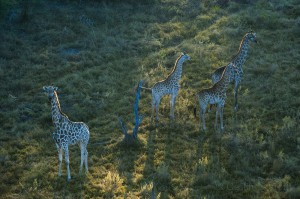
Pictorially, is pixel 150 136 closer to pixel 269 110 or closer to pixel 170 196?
pixel 170 196

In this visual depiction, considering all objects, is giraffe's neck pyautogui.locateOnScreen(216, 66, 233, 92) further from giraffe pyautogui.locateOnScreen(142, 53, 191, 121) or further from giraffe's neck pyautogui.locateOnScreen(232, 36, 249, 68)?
giraffe's neck pyautogui.locateOnScreen(232, 36, 249, 68)

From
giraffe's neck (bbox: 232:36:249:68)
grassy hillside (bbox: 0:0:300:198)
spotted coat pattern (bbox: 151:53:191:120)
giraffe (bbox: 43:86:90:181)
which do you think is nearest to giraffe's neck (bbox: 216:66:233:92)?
grassy hillside (bbox: 0:0:300:198)

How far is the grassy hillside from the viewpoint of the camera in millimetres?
13352

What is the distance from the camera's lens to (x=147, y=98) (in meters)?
20.2

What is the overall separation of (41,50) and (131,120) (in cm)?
1127

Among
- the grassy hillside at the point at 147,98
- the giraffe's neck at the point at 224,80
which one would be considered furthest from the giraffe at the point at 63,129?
the giraffe's neck at the point at 224,80

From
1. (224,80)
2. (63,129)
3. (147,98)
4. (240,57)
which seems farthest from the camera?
(147,98)

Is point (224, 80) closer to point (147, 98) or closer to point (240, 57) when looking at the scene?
point (240, 57)

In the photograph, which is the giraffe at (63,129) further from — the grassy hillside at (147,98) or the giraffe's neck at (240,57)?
the giraffe's neck at (240,57)

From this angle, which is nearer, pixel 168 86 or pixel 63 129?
pixel 63 129

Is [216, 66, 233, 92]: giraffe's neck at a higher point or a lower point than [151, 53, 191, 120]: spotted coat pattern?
higher

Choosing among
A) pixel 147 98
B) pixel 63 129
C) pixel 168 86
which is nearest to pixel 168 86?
pixel 168 86

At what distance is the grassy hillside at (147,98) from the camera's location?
43.8 ft

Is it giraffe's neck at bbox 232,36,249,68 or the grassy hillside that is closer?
the grassy hillside
